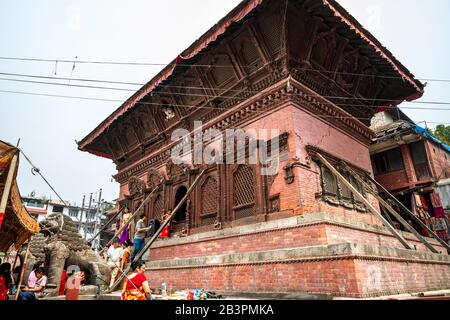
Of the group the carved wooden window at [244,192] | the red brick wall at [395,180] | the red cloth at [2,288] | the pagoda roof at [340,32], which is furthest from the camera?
the red brick wall at [395,180]

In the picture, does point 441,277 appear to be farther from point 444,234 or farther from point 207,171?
point 444,234

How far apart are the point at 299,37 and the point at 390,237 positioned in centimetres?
622

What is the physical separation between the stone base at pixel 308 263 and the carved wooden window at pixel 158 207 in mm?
3542

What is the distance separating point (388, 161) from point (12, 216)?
18764 millimetres

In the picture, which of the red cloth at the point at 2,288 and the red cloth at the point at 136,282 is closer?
the red cloth at the point at 136,282

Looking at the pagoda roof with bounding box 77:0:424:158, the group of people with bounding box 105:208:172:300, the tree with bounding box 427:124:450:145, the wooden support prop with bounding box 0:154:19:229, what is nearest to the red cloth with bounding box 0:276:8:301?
the wooden support prop with bounding box 0:154:19:229

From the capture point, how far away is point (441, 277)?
7.01 meters

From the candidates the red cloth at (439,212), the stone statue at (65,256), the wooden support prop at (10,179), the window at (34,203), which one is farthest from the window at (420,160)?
the window at (34,203)

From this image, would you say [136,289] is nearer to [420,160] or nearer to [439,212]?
[439,212]

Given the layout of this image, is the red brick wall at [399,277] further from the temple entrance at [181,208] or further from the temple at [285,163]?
the temple entrance at [181,208]

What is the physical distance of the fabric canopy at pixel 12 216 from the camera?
5062 mm

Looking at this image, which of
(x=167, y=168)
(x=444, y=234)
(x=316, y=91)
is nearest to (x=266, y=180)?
(x=316, y=91)

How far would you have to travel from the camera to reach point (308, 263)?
5.68m

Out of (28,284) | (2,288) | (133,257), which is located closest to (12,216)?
(2,288)
